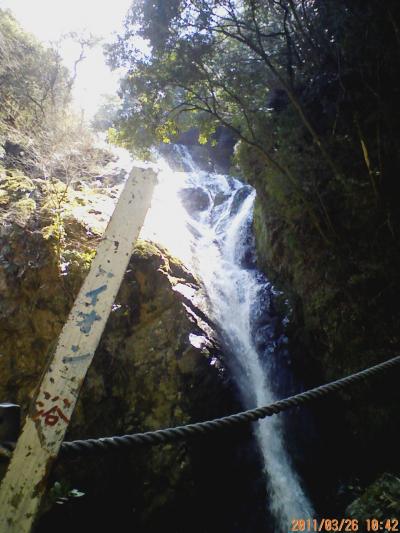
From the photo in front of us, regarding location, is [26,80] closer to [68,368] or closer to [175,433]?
[68,368]

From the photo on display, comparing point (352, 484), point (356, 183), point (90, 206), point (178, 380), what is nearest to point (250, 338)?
point (178, 380)

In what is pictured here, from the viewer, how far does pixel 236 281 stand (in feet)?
40.3

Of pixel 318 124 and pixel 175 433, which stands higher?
pixel 318 124

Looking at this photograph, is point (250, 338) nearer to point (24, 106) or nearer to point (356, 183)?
point (356, 183)

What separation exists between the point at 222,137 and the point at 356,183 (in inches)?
761

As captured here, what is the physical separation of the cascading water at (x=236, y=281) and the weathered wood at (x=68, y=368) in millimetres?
7080

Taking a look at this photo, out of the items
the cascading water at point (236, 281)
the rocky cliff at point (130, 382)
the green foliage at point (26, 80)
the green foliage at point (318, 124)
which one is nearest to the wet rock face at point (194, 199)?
the cascading water at point (236, 281)

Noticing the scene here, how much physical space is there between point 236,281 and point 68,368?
11044 millimetres

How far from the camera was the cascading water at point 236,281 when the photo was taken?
24.1 feet

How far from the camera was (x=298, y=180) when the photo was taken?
834 cm

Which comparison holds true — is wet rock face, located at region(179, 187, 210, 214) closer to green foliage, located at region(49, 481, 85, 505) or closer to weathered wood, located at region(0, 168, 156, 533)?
green foliage, located at region(49, 481, 85, 505)

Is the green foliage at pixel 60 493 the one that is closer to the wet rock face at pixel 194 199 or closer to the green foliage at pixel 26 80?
the green foliage at pixel 26 80

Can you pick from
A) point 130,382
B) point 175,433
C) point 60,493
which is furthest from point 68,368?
point 130,382

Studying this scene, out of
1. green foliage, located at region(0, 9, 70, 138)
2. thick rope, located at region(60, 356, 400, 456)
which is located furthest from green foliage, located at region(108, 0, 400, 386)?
thick rope, located at region(60, 356, 400, 456)
